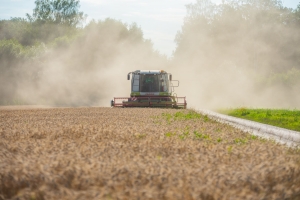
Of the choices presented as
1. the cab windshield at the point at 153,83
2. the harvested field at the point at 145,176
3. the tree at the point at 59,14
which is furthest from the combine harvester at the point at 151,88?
the tree at the point at 59,14

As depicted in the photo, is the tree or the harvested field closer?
the harvested field

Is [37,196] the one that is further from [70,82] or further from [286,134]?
[70,82]

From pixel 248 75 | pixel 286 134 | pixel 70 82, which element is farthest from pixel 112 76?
pixel 286 134

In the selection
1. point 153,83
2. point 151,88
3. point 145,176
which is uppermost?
point 153,83

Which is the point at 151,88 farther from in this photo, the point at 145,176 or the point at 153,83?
the point at 145,176

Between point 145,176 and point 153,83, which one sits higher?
point 153,83

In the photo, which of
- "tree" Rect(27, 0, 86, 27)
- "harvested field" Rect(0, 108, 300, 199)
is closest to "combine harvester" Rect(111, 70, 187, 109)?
"harvested field" Rect(0, 108, 300, 199)

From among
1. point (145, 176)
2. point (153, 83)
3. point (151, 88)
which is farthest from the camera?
point (153, 83)

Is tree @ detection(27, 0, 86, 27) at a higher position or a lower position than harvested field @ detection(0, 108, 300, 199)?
higher

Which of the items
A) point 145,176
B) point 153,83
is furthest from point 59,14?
point 145,176

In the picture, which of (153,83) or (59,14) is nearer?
(153,83)

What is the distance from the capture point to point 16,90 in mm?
70250

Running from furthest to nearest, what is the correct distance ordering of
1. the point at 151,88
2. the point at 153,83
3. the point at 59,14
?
the point at 59,14, the point at 153,83, the point at 151,88

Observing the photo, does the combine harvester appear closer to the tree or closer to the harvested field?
the harvested field
